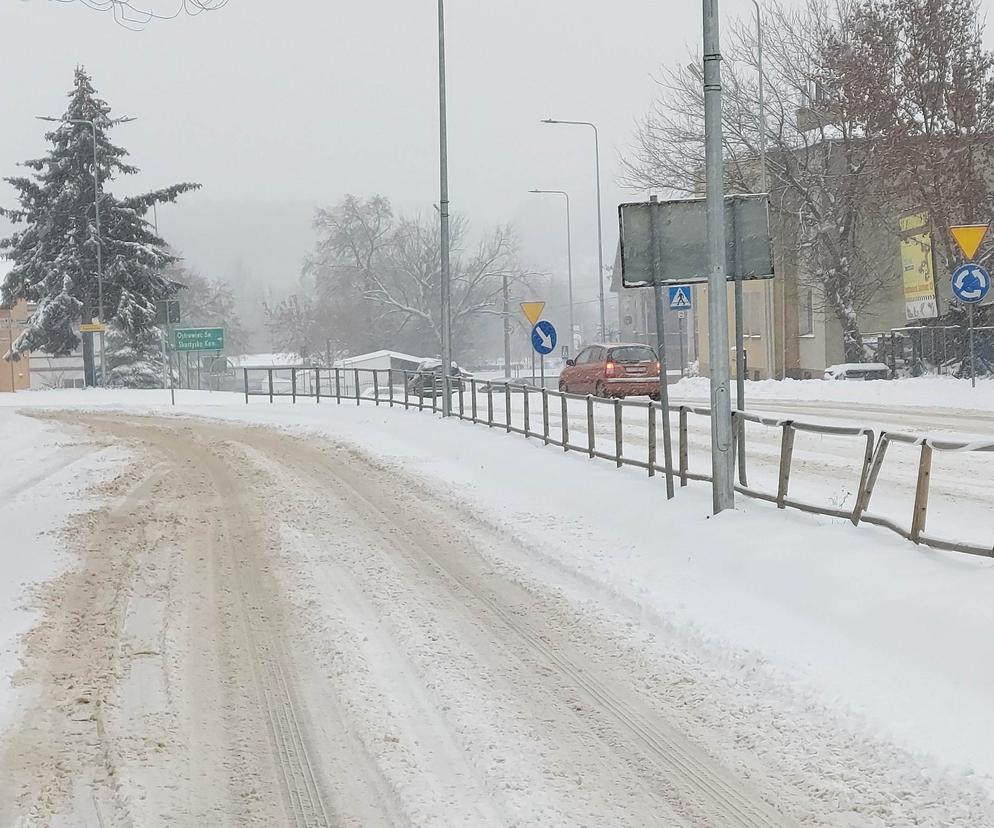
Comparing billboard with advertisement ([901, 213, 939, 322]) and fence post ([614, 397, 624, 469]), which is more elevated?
billboard with advertisement ([901, 213, 939, 322])

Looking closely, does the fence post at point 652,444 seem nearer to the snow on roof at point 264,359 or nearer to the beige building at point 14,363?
the beige building at point 14,363

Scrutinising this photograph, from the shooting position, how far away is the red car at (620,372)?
1210 inches

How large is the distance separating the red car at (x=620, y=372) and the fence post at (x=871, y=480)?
2131cm

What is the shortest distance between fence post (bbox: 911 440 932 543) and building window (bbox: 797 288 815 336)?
129ft

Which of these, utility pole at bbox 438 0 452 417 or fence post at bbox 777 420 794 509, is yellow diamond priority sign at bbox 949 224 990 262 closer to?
utility pole at bbox 438 0 452 417

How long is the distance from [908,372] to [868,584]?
3170 centimetres

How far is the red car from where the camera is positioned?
1210 inches

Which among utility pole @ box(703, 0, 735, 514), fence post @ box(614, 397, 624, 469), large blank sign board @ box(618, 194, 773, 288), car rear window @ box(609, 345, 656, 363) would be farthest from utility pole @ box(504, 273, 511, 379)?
utility pole @ box(703, 0, 735, 514)

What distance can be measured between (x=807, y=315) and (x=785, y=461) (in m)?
39.5

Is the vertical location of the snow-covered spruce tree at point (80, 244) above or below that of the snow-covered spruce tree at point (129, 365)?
above

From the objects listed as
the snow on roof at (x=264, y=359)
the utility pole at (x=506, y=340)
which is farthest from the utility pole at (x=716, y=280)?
the snow on roof at (x=264, y=359)

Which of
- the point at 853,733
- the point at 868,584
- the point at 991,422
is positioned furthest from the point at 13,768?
the point at 991,422

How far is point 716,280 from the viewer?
34.7 ft

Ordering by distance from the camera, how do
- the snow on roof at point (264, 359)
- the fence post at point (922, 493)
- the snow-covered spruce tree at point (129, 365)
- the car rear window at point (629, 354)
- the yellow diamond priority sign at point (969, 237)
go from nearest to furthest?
the fence post at point (922, 493), the yellow diamond priority sign at point (969, 237), the car rear window at point (629, 354), the snow-covered spruce tree at point (129, 365), the snow on roof at point (264, 359)
